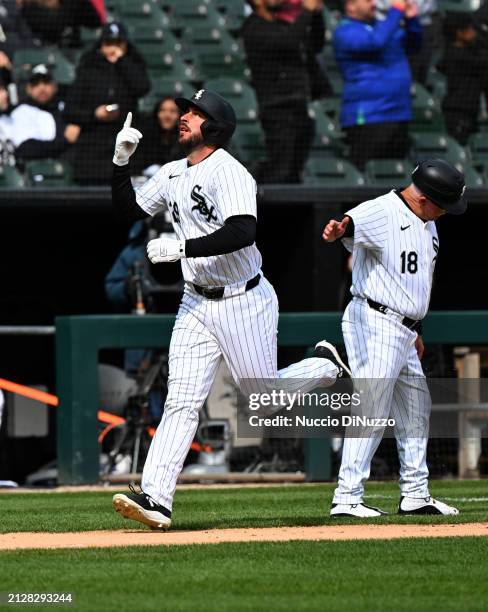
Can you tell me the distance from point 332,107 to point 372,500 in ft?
19.4

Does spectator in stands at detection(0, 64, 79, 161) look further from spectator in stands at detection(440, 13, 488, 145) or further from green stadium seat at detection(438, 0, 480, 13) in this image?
green stadium seat at detection(438, 0, 480, 13)

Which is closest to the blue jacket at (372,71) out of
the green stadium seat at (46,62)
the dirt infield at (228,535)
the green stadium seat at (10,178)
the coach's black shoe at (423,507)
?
the green stadium seat at (46,62)

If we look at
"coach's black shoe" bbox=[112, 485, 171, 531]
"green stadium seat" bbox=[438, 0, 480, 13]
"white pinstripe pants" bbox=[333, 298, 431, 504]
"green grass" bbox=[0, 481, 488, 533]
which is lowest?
"green grass" bbox=[0, 481, 488, 533]

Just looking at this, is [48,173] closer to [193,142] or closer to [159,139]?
[159,139]

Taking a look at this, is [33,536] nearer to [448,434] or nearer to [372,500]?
[372,500]

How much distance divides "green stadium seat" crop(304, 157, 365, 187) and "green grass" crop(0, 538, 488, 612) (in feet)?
22.4

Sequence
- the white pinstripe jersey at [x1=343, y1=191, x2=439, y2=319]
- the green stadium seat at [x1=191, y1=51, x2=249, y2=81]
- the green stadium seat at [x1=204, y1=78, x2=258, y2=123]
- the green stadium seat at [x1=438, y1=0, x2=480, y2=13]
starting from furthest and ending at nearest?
the green stadium seat at [x1=438, y1=0, x2=480, y2=13] < the green stadium seat at [x1=191, y1=51, x2=249, y2=81] < the green stadium seat at [x1=204, y1=78, x2=258, y2=123] < the white pinstripe jersey at [x1=343, y1=191, x2=439, y2=319]

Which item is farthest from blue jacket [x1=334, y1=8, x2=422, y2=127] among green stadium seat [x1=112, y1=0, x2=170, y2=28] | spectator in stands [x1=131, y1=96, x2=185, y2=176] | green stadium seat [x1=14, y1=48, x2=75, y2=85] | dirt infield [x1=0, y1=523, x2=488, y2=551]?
dirt infield [x1=0, y1=523, x2=488, y2=551]

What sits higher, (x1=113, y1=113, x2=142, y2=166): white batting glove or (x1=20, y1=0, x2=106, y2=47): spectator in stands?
(x1=20, y1=0, x2=106, y2=47): spectator in stands

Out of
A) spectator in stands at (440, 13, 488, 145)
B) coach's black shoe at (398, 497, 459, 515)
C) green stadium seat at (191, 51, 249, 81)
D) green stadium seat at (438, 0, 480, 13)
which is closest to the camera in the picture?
coach's black shoe at (398, 497, 459, 515)

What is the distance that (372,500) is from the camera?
26.7 feet

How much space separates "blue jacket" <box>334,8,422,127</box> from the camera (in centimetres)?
1213

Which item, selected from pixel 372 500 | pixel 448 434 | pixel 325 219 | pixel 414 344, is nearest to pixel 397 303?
pixel 414 344

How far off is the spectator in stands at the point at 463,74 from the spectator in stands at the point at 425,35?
29 centimetres
